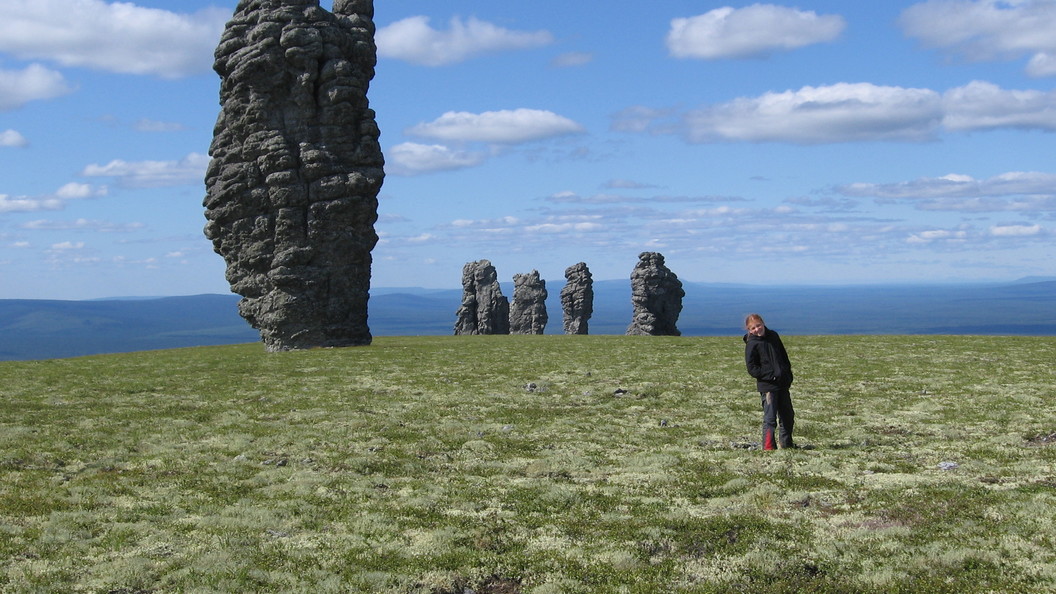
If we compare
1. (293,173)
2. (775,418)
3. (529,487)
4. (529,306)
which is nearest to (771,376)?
(775,418)

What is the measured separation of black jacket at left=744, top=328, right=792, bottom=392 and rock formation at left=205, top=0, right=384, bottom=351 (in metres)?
50.2

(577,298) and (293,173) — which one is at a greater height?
(293,173)

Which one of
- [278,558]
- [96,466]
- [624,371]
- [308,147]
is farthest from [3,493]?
[308,147]

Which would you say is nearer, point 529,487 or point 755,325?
point 529,487

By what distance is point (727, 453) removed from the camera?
75.8 feet

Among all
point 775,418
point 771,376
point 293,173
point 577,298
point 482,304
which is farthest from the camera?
point 577,298

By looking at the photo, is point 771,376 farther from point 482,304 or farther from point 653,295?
point 482,304

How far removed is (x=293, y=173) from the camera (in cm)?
6794

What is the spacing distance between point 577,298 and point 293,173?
A: 2812 inches

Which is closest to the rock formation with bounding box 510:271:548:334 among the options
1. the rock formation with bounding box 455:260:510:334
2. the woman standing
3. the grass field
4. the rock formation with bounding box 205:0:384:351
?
the rock formation with bounding box 455:260:510:334

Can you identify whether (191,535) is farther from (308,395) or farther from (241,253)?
(241,253)

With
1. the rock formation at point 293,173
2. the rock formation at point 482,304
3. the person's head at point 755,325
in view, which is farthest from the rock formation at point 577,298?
the person's head at point 755,325

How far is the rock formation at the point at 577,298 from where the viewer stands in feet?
436

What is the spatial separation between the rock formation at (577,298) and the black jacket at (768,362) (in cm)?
10868
